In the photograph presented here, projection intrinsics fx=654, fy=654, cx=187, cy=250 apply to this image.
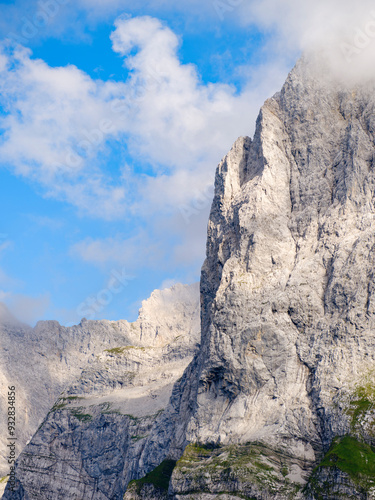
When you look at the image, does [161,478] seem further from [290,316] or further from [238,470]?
[290,316]

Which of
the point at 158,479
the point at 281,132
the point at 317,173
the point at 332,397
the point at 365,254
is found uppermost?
the point at 281,132

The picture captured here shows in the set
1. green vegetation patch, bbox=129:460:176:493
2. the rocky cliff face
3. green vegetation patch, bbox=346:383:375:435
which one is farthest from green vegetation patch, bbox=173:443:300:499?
green vegetation patch, bbox=129:460:176:493

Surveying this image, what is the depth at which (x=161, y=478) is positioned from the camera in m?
164

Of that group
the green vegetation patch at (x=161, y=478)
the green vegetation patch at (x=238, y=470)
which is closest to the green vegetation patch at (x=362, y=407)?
the green vegetation patch at (x=238, y=470)

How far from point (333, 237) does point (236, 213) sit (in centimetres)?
2719

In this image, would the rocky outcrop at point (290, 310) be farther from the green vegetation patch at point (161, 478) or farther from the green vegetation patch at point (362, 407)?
the green vegetation patch at point (161, 478)

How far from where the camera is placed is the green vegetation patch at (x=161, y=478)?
160625mm

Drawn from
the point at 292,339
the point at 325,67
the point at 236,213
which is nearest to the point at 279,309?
the point at 292,339

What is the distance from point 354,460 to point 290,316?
1579 inches

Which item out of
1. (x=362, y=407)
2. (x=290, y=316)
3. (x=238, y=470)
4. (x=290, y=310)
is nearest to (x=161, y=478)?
(x=238, y=470)

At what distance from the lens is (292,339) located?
14625 cm

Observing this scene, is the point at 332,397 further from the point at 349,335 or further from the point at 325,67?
the point at 325,67

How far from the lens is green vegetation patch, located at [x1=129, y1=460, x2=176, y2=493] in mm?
160625

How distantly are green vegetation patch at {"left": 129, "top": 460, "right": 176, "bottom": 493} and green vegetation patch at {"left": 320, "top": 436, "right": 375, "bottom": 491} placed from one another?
52385mm
